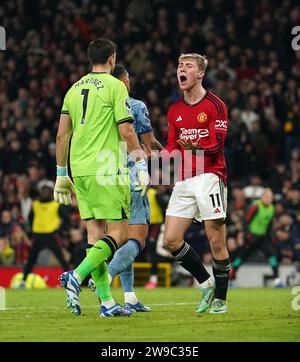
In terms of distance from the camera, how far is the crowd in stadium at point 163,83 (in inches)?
832

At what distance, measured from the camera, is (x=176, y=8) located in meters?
27.0

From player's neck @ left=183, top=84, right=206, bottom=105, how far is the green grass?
2163 mm

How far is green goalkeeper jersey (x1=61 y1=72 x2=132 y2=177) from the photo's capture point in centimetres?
980

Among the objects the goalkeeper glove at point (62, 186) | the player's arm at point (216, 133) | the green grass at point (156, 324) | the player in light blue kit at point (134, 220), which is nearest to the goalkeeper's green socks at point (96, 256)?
the green grass at point (156, 324)

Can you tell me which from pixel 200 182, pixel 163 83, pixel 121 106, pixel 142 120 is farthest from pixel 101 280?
pixel 163 83

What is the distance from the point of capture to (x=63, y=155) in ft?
33.1

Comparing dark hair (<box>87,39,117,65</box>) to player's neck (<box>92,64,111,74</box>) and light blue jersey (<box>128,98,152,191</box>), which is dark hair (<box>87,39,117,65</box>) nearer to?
player's neck (<box>92,64,111,74</box>)

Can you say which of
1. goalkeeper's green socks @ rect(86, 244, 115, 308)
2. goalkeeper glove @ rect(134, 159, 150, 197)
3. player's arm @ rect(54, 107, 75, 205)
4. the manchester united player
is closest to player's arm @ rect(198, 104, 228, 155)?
the manchester united player

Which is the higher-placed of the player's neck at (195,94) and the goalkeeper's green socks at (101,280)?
the player's neck at (195,94)

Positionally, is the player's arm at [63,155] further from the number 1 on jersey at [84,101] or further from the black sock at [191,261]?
the black sock at [191,261]

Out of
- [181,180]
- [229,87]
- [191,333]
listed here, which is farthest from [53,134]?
[191,333]

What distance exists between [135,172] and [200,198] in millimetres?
1150

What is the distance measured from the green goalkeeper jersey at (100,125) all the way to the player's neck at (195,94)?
36.5 inches

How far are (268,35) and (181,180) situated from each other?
15163mm
